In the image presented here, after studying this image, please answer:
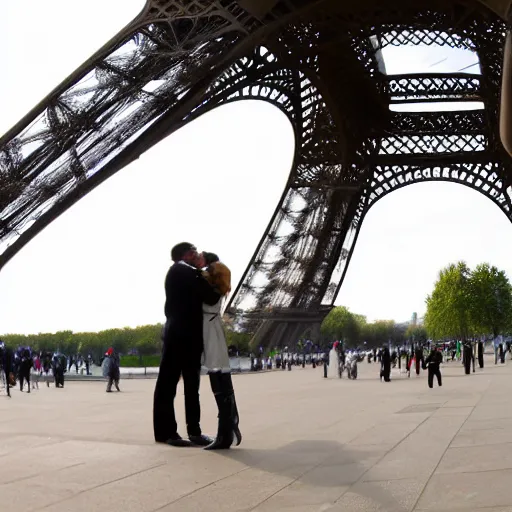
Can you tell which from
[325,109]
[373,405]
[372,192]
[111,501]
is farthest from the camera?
[372,192]

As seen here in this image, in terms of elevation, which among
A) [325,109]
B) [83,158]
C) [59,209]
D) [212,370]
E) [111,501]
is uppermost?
[325,109]

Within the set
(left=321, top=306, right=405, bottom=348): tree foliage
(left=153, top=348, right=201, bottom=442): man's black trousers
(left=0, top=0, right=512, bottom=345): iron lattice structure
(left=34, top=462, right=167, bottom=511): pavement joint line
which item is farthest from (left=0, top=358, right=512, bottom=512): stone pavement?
(left=321, top=306, right=405, bottom=348): tree foliage

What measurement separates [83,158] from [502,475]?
13.6m

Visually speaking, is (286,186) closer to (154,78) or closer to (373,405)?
(154,78)

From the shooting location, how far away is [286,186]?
33719 mm

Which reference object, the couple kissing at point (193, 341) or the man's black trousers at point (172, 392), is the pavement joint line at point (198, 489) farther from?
the man's black trousers at point (172, 392)

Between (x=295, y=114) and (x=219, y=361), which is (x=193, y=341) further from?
(x=295, y=114)

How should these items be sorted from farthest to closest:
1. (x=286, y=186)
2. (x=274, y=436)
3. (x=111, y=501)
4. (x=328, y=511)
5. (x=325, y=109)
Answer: (x=286, y=186)
(x=325, y=109)
(x=274, y=436)
(x=111, y=501)
(x=328, y=511)

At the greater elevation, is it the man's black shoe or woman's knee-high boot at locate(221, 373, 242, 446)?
woman's knee-high boot at locate(221, 373, 242, 446)

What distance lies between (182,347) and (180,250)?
85cm

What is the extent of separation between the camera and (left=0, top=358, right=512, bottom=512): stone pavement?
178 inches

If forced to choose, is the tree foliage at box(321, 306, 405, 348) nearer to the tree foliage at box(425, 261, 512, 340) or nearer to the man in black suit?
the tree foliage at box(425, 261, 512, 340)

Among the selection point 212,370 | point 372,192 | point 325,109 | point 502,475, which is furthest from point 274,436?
point 372,192

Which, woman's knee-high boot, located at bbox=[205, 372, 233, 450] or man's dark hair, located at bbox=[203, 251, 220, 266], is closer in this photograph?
woman's knee-high boot, located at bbox=[205, 372, 233, 450]
